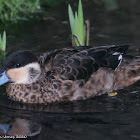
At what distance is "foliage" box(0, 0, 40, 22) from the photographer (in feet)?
29.1

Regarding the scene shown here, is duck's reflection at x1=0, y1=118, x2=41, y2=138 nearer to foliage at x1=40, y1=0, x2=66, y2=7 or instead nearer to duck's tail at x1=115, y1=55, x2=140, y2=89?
duck's tail at x1=115, y1=55, x2=140, y2=89

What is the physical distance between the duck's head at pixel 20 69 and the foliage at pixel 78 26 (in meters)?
1.26

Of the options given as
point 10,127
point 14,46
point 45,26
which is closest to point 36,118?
point 10,127

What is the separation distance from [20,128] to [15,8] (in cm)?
480

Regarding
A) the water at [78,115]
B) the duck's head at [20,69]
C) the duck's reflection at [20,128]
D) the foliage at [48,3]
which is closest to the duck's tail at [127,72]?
the water at [78,115]

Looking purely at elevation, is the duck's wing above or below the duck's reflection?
above

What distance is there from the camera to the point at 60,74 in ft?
17.9

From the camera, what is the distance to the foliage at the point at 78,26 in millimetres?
6334

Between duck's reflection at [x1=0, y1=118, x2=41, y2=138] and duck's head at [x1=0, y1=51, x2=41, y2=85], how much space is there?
72 cm

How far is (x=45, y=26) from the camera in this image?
8742mm

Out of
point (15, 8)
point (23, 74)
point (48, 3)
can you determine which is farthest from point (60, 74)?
point (48, 3)

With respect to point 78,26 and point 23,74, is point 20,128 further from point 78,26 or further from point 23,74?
point 78,26

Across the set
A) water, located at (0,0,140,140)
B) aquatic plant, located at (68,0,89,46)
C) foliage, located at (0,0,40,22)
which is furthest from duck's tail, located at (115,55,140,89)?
foliage, located at (0,0,40,22)

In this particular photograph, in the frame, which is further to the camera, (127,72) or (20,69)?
(127,72)
